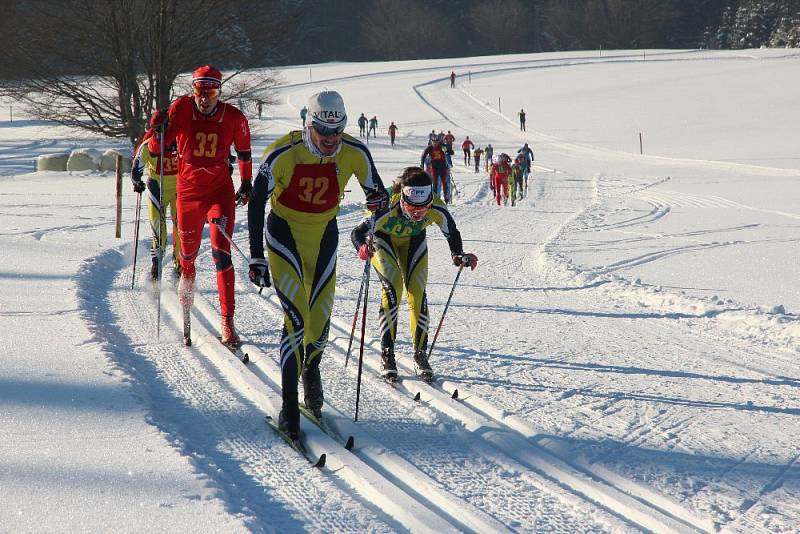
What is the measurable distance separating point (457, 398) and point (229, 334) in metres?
2.25

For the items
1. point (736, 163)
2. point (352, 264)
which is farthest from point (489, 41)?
point (352, 264)

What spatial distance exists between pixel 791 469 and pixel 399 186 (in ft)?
11.4

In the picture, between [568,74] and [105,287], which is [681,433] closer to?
[105,287]

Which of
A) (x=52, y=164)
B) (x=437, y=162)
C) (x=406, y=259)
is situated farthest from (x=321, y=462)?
(x=52, y=164)

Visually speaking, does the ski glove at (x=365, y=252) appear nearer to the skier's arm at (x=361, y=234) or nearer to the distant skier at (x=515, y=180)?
the skier's arm at (x=361, y=234)

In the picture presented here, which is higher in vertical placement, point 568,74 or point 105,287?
point 568,74

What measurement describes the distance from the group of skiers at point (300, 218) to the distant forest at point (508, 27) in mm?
89554

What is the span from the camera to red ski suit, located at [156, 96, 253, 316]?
7.89 m

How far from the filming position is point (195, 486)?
4516mm

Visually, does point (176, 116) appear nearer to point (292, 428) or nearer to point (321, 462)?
point (292, 428)

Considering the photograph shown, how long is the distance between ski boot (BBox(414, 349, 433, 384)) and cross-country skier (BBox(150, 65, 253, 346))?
1.86m

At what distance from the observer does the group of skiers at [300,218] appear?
5.50m

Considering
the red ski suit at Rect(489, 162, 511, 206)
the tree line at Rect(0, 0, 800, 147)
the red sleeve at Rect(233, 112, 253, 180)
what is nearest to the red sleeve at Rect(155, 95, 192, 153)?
the red sleeve at Rect(233, 112, 253, 180)

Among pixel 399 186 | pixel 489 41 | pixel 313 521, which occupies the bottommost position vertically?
pixel 313 521
